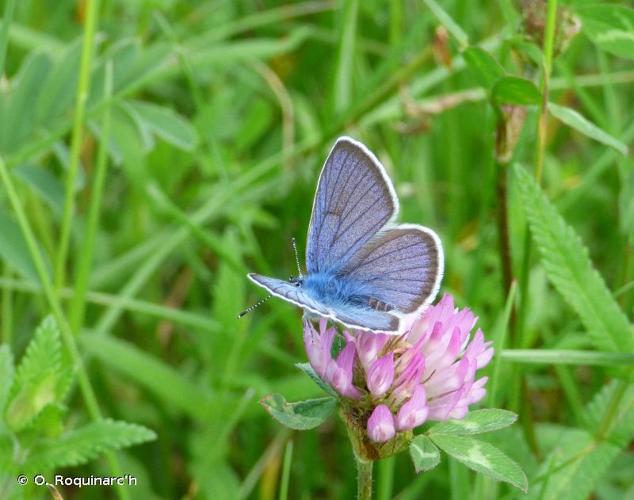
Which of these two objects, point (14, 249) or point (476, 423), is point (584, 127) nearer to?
point (476, 423)

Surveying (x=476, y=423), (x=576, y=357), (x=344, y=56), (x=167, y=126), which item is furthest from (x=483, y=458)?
(x=344, y=56)

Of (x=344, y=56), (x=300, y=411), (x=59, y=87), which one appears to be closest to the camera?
(x=300, y=411)

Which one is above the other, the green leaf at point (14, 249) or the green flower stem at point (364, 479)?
the green leaf at point (14, 249)

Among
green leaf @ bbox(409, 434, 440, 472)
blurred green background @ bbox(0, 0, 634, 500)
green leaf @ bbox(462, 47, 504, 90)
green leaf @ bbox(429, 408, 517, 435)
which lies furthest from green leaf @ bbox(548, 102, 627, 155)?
green leaf @ bbox(409, 434, 440, 472)

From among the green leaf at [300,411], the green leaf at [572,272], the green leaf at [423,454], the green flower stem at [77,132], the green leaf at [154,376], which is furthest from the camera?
the green leaf at [154,376]

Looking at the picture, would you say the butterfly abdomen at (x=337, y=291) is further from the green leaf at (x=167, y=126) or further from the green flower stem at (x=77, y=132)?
the green leaf at (x=167, y=126)

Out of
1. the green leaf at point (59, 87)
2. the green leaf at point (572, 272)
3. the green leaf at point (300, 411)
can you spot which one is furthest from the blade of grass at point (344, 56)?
the green leaf at point (300, 411)
